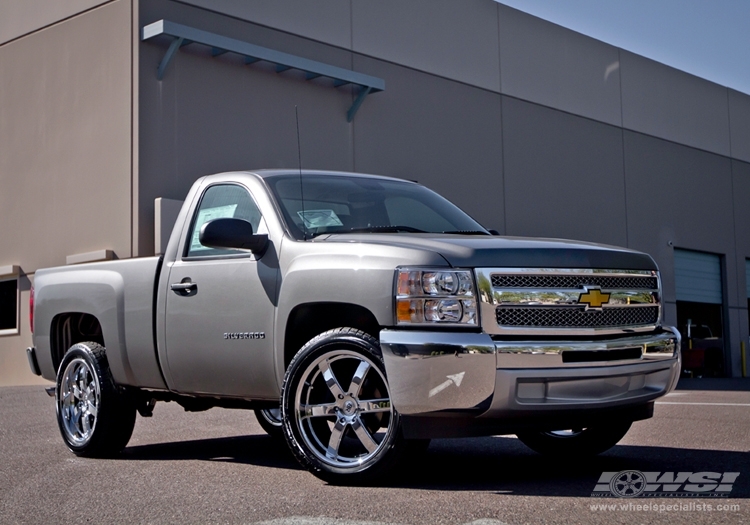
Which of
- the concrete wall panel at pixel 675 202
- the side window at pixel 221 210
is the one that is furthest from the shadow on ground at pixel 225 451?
the concrete wall panel at pixel 675 202

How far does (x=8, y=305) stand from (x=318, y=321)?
1802 centimetres

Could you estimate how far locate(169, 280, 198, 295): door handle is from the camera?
21.8 ft

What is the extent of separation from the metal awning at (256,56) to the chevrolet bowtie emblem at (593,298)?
14.5 metres

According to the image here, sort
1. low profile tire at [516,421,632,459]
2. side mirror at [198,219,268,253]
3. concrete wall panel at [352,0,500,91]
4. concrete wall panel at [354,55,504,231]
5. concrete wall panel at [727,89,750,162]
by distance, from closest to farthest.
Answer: side mirror at [198,219,268,253]
low profile tire at [516,421,632,459]
concrete wall panel at [354,55,504,231]
concrete wall panel at [352,0,500,91]
concrete wall panel at [727,89,750,162]

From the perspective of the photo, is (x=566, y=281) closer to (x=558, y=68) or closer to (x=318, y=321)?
(x=318, y=321)

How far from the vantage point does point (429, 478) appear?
19.0 feet

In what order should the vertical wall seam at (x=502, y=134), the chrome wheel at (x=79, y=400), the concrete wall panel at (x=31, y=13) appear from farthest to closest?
the vertical wall seam at (x=502, y=134) < the concrete wall panel at (x=31, y=13) < the chrome wheel at (x=79, y=400)

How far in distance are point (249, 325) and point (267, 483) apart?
0.98m

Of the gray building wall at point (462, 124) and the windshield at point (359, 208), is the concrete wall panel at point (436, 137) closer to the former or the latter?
the gray building wall at point (462, 124)

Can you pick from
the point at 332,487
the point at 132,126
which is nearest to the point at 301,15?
the point at 132,126

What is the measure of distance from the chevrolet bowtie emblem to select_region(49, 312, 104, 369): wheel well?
4.28 m

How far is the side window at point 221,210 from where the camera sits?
6676mm

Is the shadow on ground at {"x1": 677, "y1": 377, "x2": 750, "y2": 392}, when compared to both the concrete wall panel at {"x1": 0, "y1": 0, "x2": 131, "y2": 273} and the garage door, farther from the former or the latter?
the concrete wall panel at {"x1": 0, "y1": 0, "x2": 131, "y2": 273}

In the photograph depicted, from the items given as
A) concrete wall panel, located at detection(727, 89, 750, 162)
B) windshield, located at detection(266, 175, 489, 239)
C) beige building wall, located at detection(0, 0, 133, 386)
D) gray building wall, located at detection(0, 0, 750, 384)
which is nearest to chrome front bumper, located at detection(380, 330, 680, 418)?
windshield, located at detection(266, 175, 489, 239)
